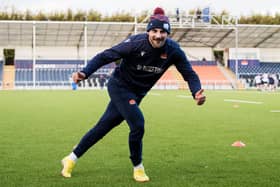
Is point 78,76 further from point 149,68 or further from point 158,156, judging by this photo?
point 158,156

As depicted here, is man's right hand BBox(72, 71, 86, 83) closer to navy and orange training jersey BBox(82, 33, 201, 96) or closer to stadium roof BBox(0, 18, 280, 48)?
navy and orange training jersey BBox(82, 33, 201, 96)

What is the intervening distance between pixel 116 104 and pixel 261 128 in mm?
6148

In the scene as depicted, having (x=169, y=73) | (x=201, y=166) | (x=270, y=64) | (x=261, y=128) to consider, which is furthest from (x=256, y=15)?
(x=201, y=166)

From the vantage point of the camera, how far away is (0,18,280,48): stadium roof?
5319 cm

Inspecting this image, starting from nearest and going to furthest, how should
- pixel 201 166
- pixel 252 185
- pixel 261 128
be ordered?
pixel 252 185, pixel 201 166, pixel 261 128

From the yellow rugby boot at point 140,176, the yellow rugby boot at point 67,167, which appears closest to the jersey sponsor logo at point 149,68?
the yellow rugby boot at point 140,176

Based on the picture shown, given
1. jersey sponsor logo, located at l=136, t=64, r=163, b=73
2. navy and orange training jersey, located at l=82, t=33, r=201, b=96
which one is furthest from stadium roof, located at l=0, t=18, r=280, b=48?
jersey sponsor logo, located at l=136, t=64, r=163, b=73

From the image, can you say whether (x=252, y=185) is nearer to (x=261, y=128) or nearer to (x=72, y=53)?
(x=261, y=128)

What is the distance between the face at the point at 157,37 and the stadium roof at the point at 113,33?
46.3 metres

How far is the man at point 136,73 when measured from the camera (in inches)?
222

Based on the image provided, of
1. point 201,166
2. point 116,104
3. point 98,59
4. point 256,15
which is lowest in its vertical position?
point 256,15

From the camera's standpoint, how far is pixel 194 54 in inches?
2527

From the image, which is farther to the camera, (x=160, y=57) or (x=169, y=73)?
(x=169, y=73)

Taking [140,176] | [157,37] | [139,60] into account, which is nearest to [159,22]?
[157,37]
